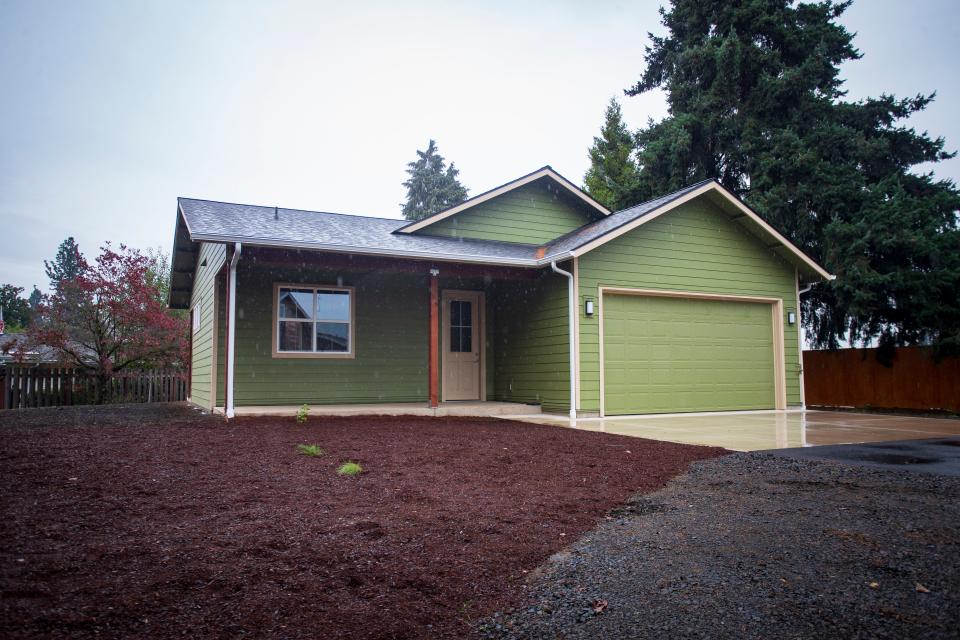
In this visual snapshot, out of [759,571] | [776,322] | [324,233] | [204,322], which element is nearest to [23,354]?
[204,322]

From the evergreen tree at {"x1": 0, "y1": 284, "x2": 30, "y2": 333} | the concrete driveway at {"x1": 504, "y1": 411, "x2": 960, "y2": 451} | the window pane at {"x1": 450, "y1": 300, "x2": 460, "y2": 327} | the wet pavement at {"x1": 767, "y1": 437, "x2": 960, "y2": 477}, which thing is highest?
the evergreen tree at {"x1": 0, "y1": 284, "x2": 30, "y2": 333}

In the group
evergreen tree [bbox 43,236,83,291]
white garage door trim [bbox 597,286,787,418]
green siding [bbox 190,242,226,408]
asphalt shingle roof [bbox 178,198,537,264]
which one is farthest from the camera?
evergreen tree [bbox 43,236,83,291]

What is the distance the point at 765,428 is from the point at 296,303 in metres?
7.73

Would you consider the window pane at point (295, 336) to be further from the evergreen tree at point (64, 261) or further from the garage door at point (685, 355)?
the evergreen tree at point (64, 261)

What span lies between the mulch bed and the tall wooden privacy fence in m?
10.5

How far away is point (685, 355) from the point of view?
36.6 feet

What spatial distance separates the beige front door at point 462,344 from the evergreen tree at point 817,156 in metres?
8.18

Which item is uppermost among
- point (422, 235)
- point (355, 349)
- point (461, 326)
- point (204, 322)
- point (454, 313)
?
point (422, 235)

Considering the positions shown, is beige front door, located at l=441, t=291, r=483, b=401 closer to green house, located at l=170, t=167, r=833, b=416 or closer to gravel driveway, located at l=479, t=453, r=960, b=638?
green house, located at l=170, t=167, r=833, b=416

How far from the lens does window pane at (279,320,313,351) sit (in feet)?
35.6

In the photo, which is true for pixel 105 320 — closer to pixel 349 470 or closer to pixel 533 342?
pixel 533 342

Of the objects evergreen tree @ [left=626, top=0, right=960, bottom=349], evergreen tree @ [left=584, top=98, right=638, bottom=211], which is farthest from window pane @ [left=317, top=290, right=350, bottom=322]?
evergreen tree @ [left=584, top=98, right=638, bottom=211]

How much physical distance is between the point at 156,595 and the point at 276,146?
40.7 metres

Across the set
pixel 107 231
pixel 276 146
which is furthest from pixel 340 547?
pixel 107 231
